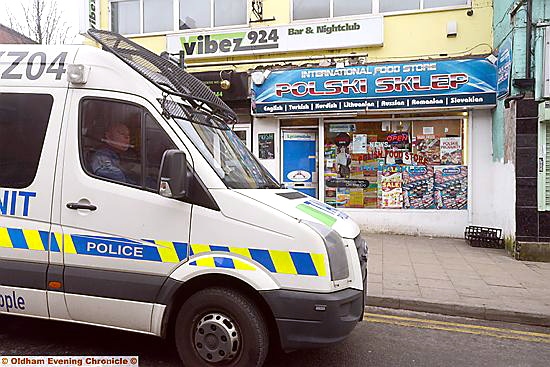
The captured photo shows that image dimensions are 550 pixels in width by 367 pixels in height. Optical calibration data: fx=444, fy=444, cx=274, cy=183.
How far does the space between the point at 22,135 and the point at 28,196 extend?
21.7 inches

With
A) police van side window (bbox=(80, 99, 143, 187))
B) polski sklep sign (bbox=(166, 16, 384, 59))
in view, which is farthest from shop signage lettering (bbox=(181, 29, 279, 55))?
police van side window (bbox=(80, 99, 143, 187))

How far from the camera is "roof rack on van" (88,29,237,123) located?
3809 millimetres

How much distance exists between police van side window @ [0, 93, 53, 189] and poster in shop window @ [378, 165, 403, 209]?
7.98 meters

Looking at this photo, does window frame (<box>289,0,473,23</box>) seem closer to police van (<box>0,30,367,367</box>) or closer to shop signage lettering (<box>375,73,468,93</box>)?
shop signage lettering (<box>375,73,468,93</box>)

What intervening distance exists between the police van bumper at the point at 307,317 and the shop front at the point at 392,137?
7098 mm

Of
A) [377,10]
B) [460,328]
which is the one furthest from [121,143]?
[377,10]

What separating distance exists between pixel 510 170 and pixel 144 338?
7.36 meters

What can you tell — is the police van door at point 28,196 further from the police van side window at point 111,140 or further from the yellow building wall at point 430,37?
the yellow building wall at point 430,37

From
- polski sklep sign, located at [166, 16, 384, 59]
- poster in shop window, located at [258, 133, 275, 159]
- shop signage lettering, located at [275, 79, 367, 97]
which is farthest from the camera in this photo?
poster in shop window, located at [258, 133, 275, 159]

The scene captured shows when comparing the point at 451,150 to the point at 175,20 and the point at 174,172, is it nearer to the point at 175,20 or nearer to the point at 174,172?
the point at 175,20

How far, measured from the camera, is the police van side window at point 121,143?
3.64 m

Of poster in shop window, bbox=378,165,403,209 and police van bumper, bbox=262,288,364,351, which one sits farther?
poster in shop window, bbox=378,165,403,209

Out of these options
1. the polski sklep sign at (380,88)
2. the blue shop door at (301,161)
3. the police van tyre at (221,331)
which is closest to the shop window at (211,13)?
the polski sklep sign at (380,88)

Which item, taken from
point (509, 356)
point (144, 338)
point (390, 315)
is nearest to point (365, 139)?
point (390, 315)
